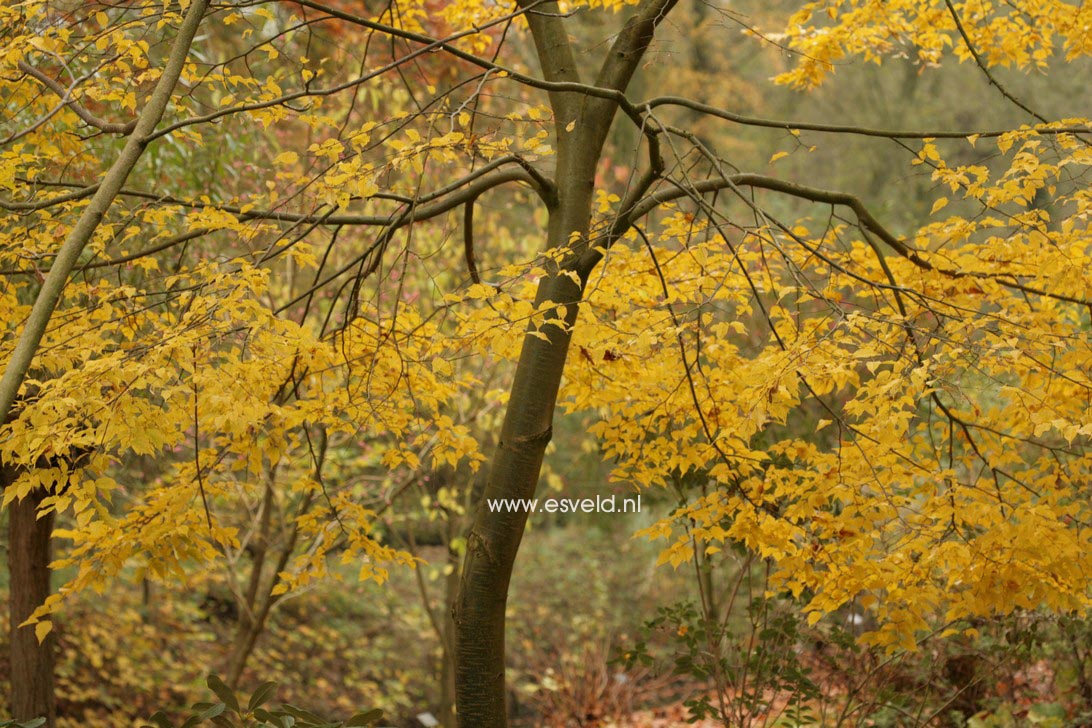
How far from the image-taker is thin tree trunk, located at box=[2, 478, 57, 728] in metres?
4.15

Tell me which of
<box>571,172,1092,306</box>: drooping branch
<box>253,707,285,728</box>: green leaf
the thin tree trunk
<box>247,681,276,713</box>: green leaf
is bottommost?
<box>253,707,285,728</box>: green leaf

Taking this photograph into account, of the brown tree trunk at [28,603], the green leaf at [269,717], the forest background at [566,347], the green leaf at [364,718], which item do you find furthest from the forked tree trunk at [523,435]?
the brown tree trunk at [28,603]

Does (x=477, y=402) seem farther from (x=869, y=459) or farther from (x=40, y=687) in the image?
(x=869, y=459)

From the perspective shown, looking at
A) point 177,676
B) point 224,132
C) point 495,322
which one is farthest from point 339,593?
point 495,322

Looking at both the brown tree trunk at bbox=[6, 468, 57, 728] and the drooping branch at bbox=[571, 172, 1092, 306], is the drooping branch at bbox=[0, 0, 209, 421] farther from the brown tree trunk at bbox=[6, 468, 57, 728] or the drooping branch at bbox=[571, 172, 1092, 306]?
the brown tree trunk at bbox=[6, 468, 57, 728]

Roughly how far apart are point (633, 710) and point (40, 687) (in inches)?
172

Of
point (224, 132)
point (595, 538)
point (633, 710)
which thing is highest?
point (224, 132)

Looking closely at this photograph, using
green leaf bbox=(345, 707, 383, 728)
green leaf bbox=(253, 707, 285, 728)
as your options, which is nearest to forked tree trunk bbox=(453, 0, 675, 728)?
green leaf bbox=(345, 707, 383, 728)

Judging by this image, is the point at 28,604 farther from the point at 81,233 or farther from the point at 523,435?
the point at 81,233

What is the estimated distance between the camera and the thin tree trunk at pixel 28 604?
4152mm

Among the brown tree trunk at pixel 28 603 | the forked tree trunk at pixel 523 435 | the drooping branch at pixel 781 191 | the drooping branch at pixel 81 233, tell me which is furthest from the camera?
the brown tree trunk at pixel 28 603

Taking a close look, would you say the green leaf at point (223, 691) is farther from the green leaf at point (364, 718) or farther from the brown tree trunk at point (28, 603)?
the brown tree trunk at point (28, 603)

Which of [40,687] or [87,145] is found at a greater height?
[87,145]

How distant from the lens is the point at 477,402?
22.6ft
